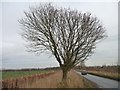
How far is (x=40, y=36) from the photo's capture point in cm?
2284

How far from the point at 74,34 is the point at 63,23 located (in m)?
1.39

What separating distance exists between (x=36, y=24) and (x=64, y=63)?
428cm

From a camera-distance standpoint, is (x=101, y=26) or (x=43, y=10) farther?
(x=101, y=26)

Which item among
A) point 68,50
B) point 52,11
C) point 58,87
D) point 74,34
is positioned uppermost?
point 52,11

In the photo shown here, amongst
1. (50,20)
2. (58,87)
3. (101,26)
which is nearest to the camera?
(58,87)

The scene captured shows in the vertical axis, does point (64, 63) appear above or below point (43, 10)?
below

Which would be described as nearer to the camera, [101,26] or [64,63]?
[64,63]

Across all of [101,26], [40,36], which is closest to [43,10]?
[40,36]

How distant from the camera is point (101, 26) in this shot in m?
25.3

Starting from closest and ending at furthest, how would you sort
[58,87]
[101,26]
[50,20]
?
[58,87]
[50,20]
[101,26]

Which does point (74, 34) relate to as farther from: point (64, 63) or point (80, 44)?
point (64, 63)

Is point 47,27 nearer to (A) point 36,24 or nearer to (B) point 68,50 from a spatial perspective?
(A) point 36,24

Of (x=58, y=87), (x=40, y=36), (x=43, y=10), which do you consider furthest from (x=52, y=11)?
(x=58, y=87)

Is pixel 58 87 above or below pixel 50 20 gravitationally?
below
